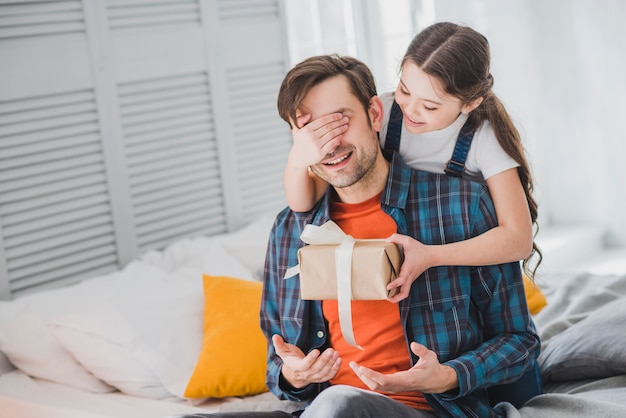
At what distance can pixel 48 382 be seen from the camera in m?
2.17

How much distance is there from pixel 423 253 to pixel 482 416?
14.5 inches

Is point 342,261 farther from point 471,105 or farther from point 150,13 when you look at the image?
point 150,13

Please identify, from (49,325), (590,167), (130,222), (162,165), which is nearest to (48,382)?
(49,325)

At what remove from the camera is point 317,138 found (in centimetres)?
165

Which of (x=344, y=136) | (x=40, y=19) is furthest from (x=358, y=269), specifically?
(x=40, y=19)

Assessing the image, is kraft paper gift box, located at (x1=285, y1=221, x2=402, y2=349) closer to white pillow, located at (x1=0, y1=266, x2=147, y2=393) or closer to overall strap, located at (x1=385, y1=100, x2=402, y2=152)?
overall strap, located at (x1=385, y1=100, x2=402, y2=152)

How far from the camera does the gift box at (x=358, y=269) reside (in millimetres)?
1441

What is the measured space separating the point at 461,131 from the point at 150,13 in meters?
1.55

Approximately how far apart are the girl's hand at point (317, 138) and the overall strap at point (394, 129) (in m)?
0.16

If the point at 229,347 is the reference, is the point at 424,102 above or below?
above

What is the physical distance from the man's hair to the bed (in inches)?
24.7

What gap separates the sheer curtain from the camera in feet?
13.5

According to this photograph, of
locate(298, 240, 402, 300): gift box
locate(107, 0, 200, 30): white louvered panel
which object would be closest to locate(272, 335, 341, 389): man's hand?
locate(298, 240, 402, 300): gift box

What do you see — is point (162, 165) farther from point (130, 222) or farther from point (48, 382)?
point (48, 382)
